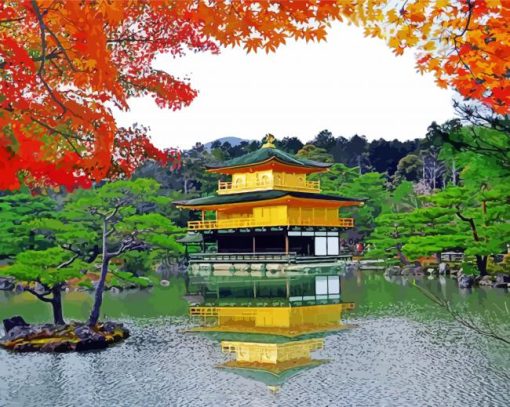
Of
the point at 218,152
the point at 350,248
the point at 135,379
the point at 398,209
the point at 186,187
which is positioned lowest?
the point at 135,379

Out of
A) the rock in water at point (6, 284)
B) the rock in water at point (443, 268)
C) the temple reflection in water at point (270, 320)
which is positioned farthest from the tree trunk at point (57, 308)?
the rock in water at point (443, 268)

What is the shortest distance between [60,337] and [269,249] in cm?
2037

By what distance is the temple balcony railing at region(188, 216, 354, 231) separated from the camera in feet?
95.3

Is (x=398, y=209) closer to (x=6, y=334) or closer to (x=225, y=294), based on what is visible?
(x=225, y=294)

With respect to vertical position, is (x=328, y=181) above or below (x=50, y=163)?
above

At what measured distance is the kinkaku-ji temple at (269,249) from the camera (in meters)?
15.0

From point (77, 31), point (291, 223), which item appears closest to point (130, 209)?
point (291, 223)

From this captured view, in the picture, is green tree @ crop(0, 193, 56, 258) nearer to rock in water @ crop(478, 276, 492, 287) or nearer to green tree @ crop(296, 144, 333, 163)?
rock in water @ crop(478, 276, 492, 287)

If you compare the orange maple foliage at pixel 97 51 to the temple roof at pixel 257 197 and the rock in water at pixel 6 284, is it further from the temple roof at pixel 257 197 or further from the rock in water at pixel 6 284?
the temple roof at pixel 257 197

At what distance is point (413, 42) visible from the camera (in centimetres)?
440

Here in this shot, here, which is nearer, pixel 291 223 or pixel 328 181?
pixel 291 223

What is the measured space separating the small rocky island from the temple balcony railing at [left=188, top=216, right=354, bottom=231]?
1825 centimetres

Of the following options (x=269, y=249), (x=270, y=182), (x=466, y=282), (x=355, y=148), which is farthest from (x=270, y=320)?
(x=355, y=148)

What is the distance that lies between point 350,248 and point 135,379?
101 feet
